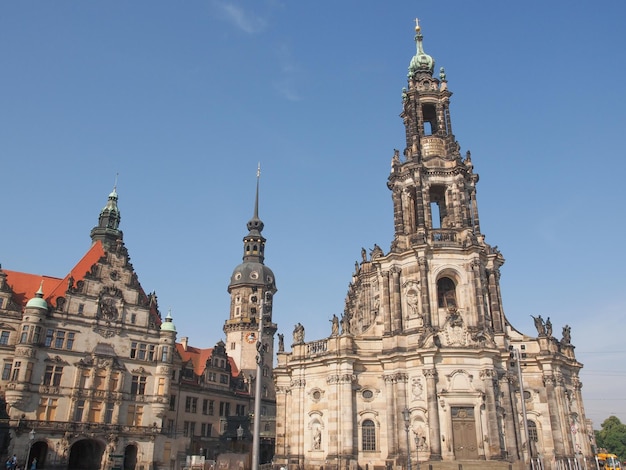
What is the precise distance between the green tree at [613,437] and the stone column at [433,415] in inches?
3667

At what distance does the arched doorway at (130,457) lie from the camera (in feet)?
173

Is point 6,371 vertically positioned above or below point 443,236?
below

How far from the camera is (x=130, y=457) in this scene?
175ft

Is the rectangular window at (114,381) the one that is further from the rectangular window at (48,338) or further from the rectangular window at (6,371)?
the rectangular window at (6,371)

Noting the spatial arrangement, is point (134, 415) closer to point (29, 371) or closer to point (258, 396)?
point (29, 371)

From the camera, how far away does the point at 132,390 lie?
5416 centimetres

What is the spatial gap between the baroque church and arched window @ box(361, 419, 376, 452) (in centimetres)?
8

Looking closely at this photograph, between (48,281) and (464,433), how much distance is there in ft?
145

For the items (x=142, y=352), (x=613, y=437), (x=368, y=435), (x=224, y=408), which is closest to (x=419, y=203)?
(x=368, y=435)

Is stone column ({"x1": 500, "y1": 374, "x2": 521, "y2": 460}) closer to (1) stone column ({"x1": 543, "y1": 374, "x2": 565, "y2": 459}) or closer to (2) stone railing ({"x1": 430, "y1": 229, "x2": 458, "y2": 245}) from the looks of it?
(1) stone column ({"x1": 543, "y1": 374, "x2": 565, "y2": 459})

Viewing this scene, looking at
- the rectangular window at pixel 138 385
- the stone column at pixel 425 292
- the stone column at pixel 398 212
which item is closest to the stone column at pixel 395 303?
the stone column at pixel 425 292

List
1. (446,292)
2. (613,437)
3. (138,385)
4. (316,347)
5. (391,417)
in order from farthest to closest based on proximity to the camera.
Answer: (613,437)
(138,385)
(316,347)
(446,292)
(391,417)

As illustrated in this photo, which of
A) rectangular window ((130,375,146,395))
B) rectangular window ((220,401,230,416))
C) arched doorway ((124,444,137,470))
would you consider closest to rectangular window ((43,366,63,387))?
rectangular window ((130,375,146,395))

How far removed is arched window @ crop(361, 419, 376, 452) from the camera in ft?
137
